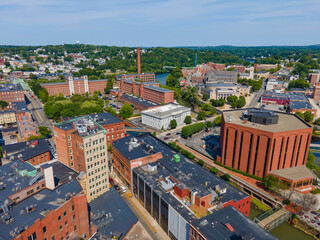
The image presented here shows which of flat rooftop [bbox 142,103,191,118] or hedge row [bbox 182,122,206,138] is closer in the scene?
hedge row [bbox 182,122,206,138]

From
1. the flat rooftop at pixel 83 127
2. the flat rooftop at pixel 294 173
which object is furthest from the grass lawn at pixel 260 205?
the flat rooftop at pixel 83 127

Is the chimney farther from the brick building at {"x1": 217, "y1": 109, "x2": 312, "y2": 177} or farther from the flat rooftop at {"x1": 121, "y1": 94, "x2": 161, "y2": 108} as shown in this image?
the flat rooftop at {"x1": 121, "y1": 94, "x2": 161, "y2": 108}

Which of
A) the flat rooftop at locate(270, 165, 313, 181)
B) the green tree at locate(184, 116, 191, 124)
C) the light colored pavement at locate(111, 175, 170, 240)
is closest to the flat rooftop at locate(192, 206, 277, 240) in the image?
the light colored pavement at locate(111, 175, 170, 240)

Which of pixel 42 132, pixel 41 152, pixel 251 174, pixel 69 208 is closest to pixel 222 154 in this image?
pixel 251 174

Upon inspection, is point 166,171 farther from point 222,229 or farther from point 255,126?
point 255,126

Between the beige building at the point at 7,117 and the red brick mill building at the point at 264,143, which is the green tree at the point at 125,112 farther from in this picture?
the red brick mill building at the point at 264,143

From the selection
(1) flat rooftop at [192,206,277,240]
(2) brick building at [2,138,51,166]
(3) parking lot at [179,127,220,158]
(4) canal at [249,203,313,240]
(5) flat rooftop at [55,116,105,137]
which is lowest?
(4) canal at [249,203,313,240]
